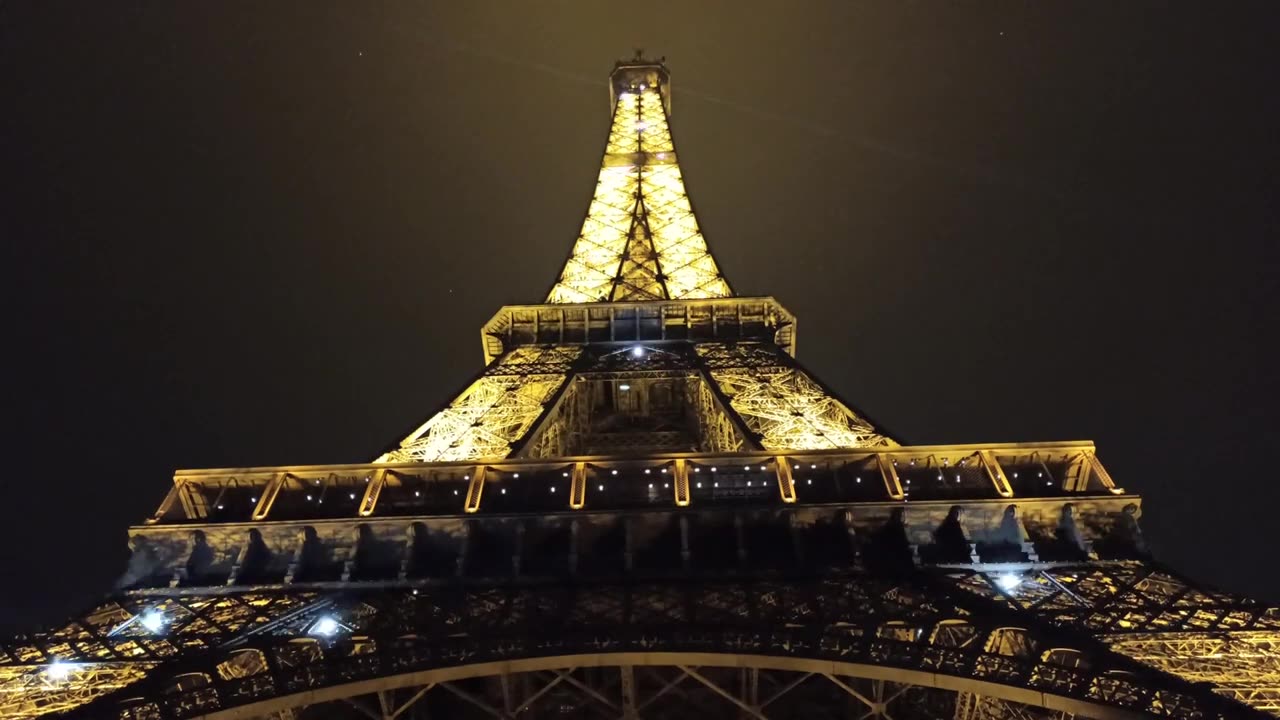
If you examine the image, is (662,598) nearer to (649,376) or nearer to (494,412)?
(494,412)

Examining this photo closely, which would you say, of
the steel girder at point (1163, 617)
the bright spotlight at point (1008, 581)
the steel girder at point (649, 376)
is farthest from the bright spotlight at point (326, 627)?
the bright spotlight at point (1008, 581)

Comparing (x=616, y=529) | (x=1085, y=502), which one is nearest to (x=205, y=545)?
(x=616, y=529)

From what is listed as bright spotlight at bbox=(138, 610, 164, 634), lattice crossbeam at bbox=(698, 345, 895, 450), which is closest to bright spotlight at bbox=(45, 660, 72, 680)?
bright spotlight at bbox=(138, 610, 164, 634)

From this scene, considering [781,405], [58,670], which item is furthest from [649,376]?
[58,670]

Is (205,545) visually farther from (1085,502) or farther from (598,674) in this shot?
(1085,502)

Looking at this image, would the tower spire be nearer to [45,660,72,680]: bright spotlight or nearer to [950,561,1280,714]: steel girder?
[950,561,1280,714]: steel girder

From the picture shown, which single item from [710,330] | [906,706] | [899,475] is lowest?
[906,706]
